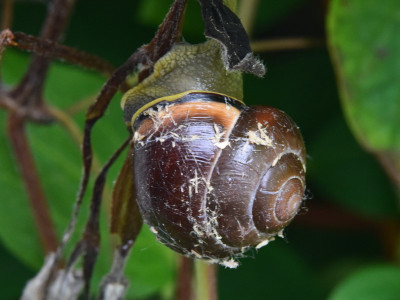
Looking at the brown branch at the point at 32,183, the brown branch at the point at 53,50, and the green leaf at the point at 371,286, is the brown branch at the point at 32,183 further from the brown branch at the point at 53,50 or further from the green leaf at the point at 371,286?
the green leaf at the point at 371,286

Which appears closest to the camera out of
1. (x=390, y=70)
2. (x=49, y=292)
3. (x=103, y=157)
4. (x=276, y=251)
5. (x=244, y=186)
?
(x=244, y=186)

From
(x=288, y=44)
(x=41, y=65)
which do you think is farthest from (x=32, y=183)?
(x=288, y=44)

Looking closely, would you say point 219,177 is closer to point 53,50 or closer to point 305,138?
point 53,50

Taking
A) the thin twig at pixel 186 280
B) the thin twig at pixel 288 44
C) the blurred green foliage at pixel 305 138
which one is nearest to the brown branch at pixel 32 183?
the blurred green foliage at pixel 305 138

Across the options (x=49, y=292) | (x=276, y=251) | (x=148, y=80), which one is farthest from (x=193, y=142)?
(x=276, y=251)

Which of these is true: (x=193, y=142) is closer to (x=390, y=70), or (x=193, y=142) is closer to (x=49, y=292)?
(x=49, y=292)

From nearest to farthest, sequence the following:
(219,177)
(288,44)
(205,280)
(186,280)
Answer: (219,177)
(205,280)
(186,280)
(288,44)

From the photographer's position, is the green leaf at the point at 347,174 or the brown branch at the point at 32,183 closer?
the brown branch at the point at 32,183

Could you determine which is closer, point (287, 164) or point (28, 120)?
point (287, 164)
